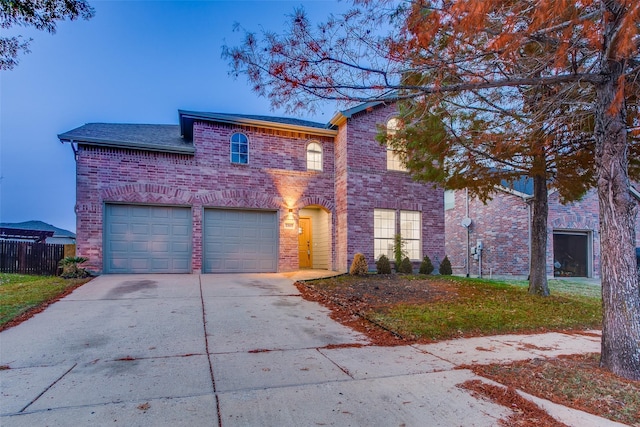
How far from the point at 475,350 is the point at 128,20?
105ft

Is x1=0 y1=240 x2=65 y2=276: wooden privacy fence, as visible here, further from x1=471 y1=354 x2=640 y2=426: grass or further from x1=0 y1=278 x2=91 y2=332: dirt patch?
x1=471 y1=354 x2=640 y2=426: grass

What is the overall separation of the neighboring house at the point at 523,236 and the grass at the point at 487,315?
6710 mm

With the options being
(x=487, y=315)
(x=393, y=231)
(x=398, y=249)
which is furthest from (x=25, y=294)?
(x=393, y=231)

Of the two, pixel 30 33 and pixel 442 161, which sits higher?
pixel 30 33

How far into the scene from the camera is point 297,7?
4152 mm

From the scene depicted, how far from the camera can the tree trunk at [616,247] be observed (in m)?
3.85

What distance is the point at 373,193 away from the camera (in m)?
12.6

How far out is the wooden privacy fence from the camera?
36.4 ft

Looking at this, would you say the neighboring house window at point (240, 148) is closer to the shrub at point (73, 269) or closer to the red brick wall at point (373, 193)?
the red brick wall at point (373, 193)

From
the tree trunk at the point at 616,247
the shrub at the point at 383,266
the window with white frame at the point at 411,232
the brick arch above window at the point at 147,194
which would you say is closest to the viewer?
the tree trunk at the point at 616,247

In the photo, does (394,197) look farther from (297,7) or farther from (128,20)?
(128,20)

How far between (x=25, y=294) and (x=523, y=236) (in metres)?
16.0

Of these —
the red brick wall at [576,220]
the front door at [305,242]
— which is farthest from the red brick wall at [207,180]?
the red brick wall at [576,220]

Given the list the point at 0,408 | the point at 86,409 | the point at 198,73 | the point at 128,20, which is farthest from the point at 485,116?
the point at 198,73
